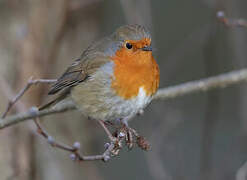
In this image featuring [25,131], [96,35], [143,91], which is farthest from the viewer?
[96,35]

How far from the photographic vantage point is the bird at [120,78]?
3.42m

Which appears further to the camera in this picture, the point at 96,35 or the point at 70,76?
the point at 96,35

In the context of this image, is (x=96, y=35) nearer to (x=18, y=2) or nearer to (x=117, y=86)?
(x=18, y=2)

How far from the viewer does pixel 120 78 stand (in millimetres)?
3471

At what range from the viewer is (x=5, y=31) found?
491cm

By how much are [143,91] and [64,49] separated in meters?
1.94

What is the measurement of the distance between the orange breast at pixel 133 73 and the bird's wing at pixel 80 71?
164 mm

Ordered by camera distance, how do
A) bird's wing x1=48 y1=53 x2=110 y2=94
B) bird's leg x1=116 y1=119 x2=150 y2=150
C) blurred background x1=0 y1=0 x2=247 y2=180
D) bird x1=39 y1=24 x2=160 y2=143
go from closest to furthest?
1. bird's leg x1=116 y1=119 x2=150 y2=150
2. bird x1=39 y1=24 x2=160 y2=143
3. bird's wing x1=48 y1=53 x2=110 y2=94
4. blurred background x1=0 y1=0 x2=247 y2=180

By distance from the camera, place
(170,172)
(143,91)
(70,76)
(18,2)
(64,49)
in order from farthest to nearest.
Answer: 1. (170,172)
2. (64,49)
3. (18,2)
4. (70,76)
5. (143,91)

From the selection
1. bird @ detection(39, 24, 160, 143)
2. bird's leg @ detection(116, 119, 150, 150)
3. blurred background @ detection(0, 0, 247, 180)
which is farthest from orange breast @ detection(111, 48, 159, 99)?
bird's leg @ detection(116, 119, 150, 150)

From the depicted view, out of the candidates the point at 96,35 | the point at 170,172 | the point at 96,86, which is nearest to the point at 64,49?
the point at 96,35

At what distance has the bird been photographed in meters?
3.42

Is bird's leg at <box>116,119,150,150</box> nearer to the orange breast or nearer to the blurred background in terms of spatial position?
the orange breast

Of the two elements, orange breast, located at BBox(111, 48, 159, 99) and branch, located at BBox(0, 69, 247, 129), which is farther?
branch, located at BBox(0, 69, 247, 129)
